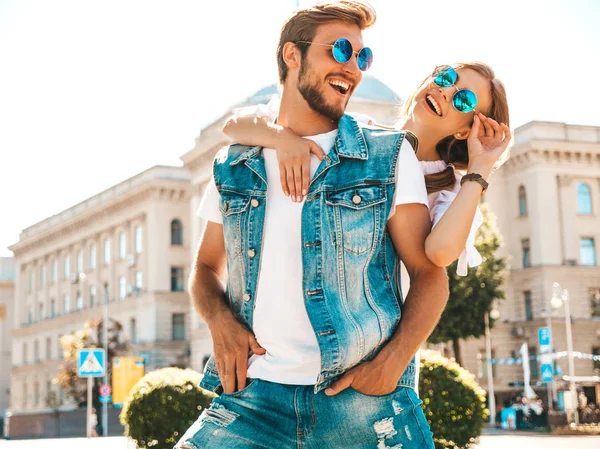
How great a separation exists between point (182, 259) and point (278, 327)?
6352cm

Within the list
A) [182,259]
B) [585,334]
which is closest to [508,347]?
[585,334]

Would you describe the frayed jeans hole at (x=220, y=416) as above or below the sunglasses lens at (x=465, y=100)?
below

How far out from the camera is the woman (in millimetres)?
3387

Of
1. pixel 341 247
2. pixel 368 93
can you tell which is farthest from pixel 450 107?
pixel 368 93

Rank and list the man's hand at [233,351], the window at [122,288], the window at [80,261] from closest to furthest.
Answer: the man's hand at [233,351] → the window at [122,288] → the window at [80,261]

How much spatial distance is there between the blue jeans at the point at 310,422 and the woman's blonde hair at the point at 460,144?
33.5 inches

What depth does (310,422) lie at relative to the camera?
322 cm

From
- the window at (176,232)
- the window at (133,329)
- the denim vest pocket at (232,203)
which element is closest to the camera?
the denim vest pocket at (232,203)

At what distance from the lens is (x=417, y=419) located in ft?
10.6

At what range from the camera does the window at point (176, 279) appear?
65312 millimetres

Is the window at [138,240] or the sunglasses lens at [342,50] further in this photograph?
the window at [138,240]

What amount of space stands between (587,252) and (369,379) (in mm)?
52833

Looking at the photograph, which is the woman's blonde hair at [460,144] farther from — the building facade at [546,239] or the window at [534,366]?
the building facade at [546,239]

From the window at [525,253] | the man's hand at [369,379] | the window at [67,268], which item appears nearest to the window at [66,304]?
the window at [67,268]
